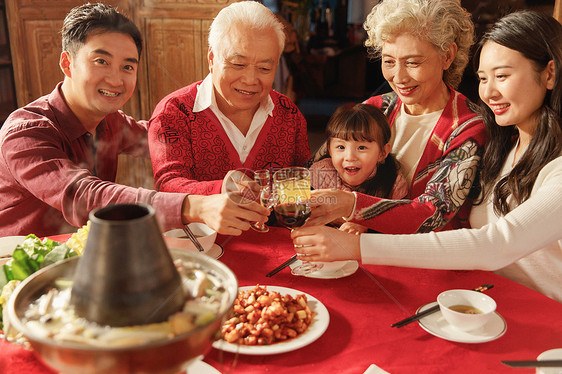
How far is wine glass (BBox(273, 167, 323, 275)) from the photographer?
51.9 inches

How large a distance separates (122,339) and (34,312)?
6.3 inches

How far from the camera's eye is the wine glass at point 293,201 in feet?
4.32

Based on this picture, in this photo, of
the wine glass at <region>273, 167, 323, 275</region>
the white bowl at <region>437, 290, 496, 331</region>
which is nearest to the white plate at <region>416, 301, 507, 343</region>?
the white bowl at <region>437, 290, 496, 331</region>

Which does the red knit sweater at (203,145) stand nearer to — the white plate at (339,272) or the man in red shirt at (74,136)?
the man in red shirt at (74,136)

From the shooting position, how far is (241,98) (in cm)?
197

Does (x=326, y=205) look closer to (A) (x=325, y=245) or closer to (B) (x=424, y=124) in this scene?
(A) (x=325, y=245)

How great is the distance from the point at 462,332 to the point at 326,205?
2.15 feet

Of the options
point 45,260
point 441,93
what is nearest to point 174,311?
point 45,260

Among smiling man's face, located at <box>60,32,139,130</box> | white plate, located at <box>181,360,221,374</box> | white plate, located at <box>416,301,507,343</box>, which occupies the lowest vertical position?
white plate, located at <box>416,301,507,343</box>

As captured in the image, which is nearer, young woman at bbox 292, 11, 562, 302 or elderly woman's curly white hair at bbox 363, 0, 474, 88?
young woman at bbox 292, 11, 562, 302

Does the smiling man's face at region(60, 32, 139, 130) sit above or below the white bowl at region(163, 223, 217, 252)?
above

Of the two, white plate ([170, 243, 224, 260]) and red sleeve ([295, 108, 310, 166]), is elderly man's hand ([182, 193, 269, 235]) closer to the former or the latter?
white plate ([170, 243, 224, 260])

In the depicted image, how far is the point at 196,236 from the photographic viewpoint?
1431 millimetres

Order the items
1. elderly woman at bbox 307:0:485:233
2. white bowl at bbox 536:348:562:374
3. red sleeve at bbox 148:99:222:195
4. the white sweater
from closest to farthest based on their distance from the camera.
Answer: white bowl at bbox 536:348:562:374 → the white sweater → elderly woman at bbox 307:0:485:233 → red sleeve at bbox 148:99:222:195
